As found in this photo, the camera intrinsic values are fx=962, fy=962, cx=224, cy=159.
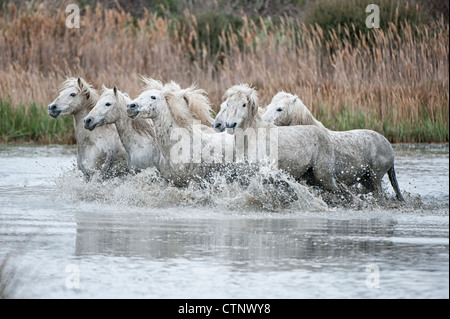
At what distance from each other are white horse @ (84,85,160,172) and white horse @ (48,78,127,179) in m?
0.29

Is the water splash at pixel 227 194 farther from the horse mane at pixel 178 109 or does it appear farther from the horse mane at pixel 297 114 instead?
the horse mane at pixel 297 114

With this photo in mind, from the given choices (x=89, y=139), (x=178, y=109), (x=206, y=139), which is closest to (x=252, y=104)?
(x=206, y=139)

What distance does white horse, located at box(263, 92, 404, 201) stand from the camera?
10.8m

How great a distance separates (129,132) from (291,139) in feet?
6.25

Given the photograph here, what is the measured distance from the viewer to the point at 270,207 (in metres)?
9.91

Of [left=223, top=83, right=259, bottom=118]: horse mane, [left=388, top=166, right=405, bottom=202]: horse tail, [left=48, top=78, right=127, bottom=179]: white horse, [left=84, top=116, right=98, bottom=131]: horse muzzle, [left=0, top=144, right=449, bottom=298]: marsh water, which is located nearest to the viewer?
[left=0, top=144, right=449, bottom=298]: marsh water

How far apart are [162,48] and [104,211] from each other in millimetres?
10934

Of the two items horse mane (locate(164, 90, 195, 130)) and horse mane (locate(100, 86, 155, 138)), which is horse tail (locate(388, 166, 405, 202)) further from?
horse mane (locate(100, 86, 155, 138))

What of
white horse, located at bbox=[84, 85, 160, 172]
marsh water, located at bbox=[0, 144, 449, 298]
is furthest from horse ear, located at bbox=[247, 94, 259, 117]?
white horse, located at bbox=[84, 85, 160, 172]

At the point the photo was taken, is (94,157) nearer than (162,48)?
Yes

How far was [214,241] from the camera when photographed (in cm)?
777
